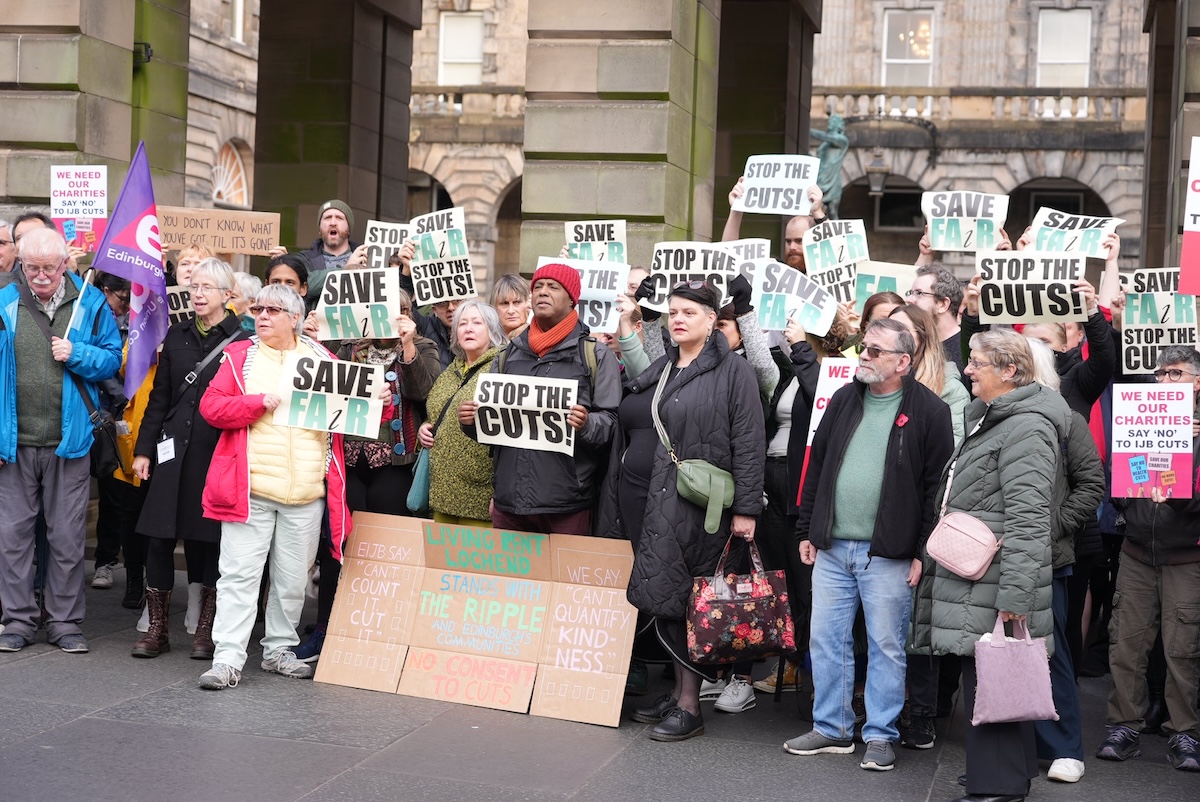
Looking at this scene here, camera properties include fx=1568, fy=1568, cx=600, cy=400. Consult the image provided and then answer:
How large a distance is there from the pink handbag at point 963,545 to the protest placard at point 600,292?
282 centimetres

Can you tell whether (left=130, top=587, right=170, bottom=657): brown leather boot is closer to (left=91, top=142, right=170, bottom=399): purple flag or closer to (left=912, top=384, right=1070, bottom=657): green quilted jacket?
(left=91, top=142, right=170, bottom=399): purple flag

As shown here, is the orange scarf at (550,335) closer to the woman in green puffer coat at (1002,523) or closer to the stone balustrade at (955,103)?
the woman in green puffer coat at (1002,523)

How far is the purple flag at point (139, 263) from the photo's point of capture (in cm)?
881

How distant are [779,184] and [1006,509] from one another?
13.1ft

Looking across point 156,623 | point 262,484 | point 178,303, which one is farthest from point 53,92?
point 262,484

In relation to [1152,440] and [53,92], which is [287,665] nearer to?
[1152,440]

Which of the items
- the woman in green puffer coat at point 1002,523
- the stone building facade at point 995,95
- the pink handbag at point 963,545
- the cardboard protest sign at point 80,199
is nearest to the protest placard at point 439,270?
the cardboard protest sign at point 80,199

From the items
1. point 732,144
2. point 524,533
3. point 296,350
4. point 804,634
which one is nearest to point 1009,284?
point 804,634

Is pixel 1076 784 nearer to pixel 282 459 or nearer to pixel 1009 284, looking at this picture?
pixel 1009 284

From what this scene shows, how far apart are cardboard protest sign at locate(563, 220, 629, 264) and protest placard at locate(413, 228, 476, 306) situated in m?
0.75

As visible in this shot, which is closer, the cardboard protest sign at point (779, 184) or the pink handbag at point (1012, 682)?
the pink handbag at point (1012, 682)

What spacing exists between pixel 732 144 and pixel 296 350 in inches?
320

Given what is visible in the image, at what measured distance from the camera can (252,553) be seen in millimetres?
8023

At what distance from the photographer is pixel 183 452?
332 inches
